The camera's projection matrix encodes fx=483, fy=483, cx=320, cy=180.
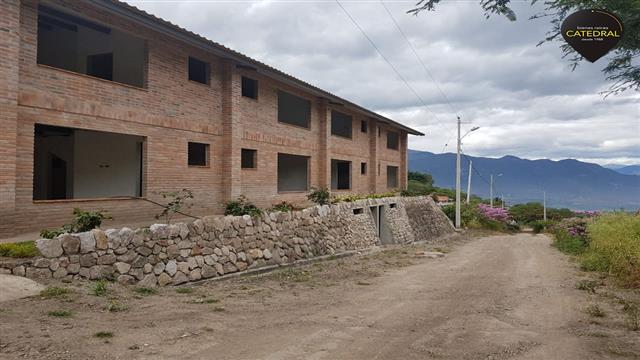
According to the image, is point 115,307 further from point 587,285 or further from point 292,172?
point 292,172

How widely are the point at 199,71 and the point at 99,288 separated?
33.8 feet

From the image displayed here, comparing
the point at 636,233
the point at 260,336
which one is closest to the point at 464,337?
the point at 260,336

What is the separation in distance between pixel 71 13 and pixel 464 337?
11.4 m

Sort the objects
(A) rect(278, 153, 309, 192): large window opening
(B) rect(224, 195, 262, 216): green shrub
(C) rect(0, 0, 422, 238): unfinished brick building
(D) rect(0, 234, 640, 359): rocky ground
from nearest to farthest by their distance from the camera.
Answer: (D) rect(0, 234, 640, 359): rocky ground
(C) rect(0, 0, 422, 238): unfinished brick building
(B) rect(224, 195, 262, 216): green shrub
(A) rect(278, 153, 309, 192): large window opening

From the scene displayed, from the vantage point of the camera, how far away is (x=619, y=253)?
13516 mm

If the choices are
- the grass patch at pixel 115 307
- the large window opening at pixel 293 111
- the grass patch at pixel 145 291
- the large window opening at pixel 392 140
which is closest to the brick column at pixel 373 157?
the large window opening at pixel 392 140

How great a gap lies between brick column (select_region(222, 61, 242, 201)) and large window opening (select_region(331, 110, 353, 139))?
40.1 feet

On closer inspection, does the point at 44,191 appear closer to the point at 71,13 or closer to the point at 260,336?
the point at 71,13

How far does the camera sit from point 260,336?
22.2ft

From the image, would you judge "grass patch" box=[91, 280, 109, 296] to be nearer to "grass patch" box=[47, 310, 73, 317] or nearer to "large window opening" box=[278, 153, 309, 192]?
"grass patch" box=[47, 310, 73, 317]

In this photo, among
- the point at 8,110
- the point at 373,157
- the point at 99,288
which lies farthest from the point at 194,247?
the point at 373,157

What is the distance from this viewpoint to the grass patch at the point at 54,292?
754 centimetres

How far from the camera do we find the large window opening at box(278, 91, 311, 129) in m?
25.3

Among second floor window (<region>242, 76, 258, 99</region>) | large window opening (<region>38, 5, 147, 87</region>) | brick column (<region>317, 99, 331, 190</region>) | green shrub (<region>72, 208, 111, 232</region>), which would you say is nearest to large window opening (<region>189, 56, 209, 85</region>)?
large window opening (<region>38, 5, 147, 87</region>)
